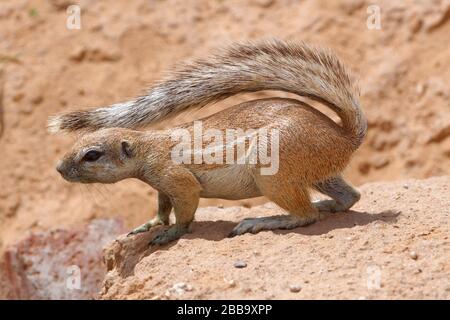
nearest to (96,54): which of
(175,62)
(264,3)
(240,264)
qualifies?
(175,62)

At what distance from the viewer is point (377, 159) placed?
9211 mm

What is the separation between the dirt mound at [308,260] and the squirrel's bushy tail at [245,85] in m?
0.73

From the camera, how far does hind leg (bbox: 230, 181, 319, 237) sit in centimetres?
513

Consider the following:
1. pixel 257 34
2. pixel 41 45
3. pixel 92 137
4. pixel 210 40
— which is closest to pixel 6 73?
pixel 41 45

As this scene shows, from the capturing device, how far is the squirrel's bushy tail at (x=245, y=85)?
5.35 metres

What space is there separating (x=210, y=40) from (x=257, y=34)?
0.60m

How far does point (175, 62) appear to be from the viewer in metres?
9.16

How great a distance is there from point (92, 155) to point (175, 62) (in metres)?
4.12

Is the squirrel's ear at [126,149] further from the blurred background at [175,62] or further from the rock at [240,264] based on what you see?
the blurred background at [175,62]

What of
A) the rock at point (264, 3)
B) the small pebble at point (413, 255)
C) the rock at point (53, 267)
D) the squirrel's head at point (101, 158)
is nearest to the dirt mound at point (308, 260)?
the small pebble at point (413, 255)

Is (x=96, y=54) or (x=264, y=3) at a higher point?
(x=264, y=3)

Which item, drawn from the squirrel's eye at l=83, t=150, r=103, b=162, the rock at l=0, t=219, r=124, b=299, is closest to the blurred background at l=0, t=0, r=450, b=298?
the rock at l=0, t=219, r=124, b=299

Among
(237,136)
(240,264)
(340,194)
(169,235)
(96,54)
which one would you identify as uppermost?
(96,54)

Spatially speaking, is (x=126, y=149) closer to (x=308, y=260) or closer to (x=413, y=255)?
(x=308, y=260)
